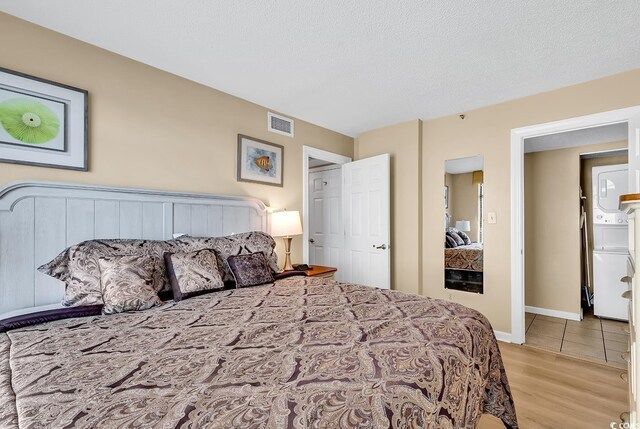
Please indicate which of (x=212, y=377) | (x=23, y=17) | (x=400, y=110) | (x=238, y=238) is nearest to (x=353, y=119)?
(x=400, y=110)

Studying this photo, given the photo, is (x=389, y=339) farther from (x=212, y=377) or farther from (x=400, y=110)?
(x=400, y=110)

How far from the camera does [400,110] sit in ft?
11.5

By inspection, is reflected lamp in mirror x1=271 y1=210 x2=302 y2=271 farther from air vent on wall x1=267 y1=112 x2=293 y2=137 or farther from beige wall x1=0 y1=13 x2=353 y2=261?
air vent on wall x1=267 y1=112 x2=293 y2=137

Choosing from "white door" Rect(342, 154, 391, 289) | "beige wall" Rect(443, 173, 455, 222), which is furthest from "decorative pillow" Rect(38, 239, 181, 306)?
"beige wall" Rect(443, 173, 455, 222)

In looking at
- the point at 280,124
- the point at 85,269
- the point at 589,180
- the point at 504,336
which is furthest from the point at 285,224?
the point at 589,180

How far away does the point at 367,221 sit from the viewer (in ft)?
13.1

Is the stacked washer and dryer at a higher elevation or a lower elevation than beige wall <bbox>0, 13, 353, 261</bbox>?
lower

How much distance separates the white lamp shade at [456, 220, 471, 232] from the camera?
3639 millimetres

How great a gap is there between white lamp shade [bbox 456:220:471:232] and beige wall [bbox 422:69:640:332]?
0.67ft

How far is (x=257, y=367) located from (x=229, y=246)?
1.60 metres

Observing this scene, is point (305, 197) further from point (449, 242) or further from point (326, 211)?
point (449, 242)

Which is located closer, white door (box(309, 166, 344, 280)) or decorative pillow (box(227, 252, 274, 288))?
decorative pillow (box(227, 252, 274, 288))

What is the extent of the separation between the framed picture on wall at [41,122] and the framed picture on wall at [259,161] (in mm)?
1292

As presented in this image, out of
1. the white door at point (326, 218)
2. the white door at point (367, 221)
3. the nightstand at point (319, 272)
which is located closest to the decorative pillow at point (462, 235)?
the white door at point (367, 221)
